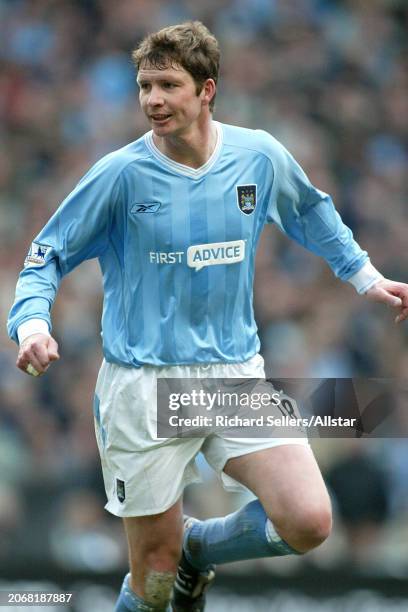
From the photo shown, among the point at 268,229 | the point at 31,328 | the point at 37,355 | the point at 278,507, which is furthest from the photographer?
the point at 268,229

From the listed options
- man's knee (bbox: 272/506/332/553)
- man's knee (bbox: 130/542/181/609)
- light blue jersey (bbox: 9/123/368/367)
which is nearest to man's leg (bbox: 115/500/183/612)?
man's knee (bbox: 130/542/181/609)

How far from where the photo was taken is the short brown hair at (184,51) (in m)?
4.61

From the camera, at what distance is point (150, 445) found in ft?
15.5

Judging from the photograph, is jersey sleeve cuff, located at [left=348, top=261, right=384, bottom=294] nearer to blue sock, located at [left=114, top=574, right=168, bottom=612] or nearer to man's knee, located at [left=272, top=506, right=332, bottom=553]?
man's knee, located at [left=272, top=506, right=332, bottom=553]

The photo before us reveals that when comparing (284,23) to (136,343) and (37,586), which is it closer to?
(37,586)

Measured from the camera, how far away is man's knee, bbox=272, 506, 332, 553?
445 centimetres

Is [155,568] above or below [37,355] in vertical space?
below

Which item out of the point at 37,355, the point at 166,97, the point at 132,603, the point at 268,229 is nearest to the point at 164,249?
the point at 166,97

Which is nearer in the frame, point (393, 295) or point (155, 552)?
point (155, 552)

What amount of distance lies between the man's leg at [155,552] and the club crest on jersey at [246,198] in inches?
44.5

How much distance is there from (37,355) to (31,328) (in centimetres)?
20

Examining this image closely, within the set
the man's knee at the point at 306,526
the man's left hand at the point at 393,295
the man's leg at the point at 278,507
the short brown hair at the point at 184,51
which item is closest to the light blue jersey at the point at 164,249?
the short brown hair at the point at 184,51

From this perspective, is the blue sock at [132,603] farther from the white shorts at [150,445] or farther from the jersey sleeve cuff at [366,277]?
the jersey sleeve cuff at [366,277]

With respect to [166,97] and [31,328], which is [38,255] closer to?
[31,328]
